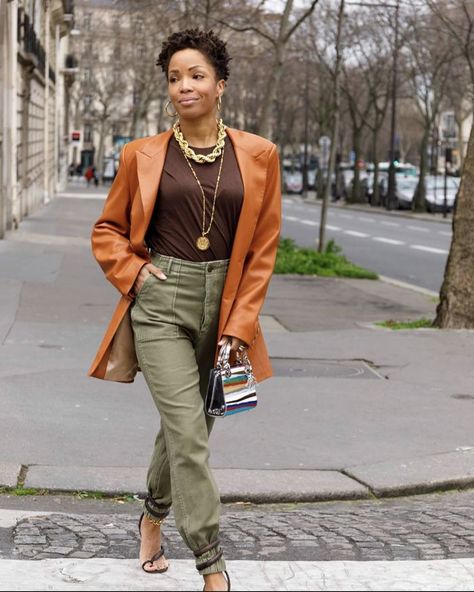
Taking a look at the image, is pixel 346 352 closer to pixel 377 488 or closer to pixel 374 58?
pixel 377 488

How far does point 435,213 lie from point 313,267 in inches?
1408

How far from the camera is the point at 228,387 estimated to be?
4.57 metres

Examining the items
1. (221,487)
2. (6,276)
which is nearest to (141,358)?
(221,487)

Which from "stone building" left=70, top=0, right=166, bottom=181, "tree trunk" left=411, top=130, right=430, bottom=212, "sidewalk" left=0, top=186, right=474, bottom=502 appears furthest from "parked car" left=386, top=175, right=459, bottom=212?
"sidewalk" left=0, top=186, right=474, bottom=502

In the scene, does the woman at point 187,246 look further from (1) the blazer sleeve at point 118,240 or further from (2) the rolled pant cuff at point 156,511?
(2) the rolled pant cuff at point 156,511

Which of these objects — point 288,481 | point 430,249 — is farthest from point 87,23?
point 288,481

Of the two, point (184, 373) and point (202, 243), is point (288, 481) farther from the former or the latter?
point (202, 243)

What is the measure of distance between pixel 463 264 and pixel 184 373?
8.51 m

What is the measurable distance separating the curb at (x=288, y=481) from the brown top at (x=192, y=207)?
79.9 inches

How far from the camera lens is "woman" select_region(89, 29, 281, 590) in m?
4.50

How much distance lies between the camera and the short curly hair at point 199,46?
4.64m

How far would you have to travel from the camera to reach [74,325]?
1248 centimetres

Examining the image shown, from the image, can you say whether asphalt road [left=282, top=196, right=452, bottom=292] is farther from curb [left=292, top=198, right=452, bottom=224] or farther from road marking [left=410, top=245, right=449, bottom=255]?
curb [left=292, top=198, right=452, bottom=224]

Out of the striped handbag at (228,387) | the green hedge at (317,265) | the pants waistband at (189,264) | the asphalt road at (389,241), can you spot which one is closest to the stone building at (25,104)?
the green hedge at (317,265)
